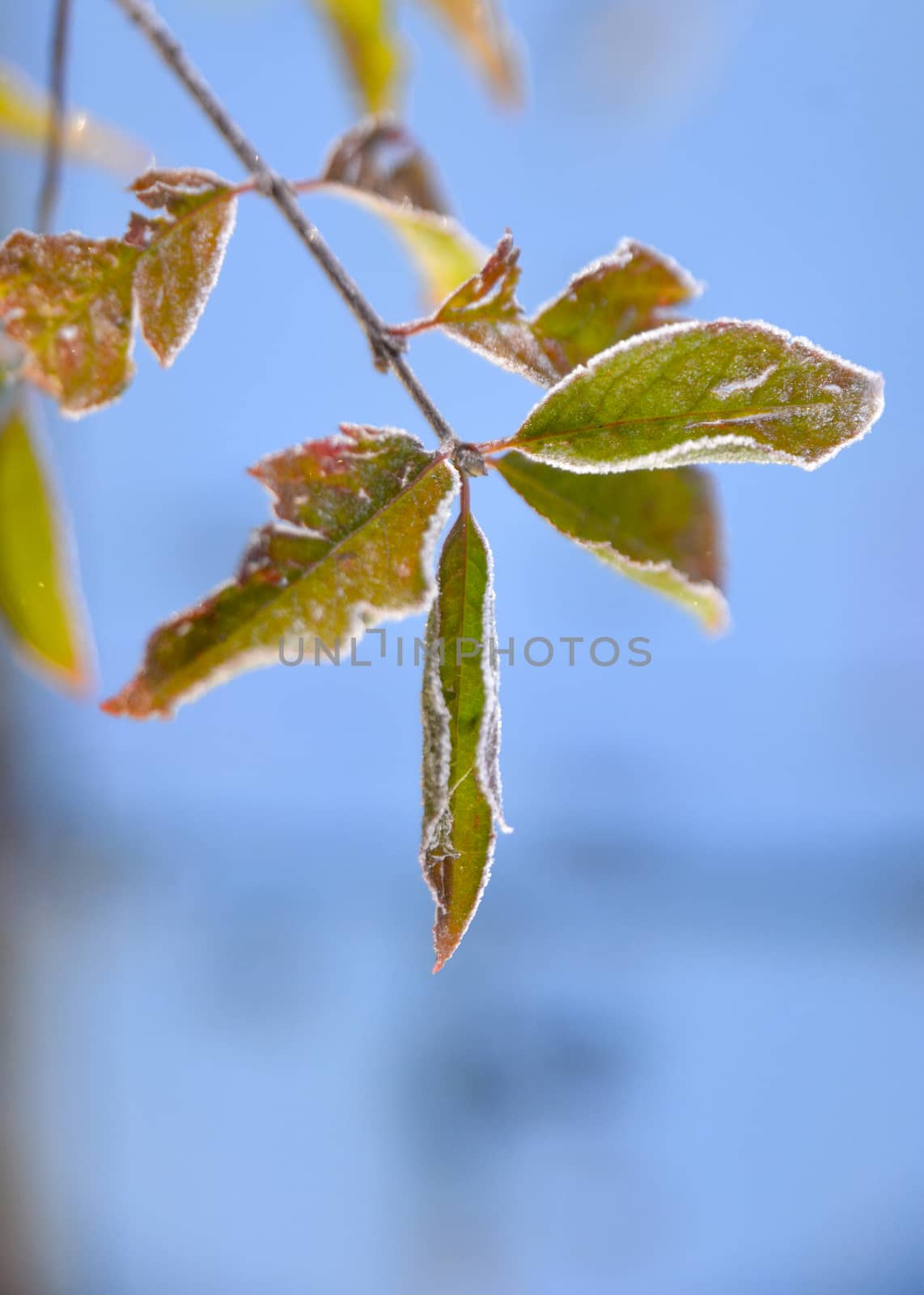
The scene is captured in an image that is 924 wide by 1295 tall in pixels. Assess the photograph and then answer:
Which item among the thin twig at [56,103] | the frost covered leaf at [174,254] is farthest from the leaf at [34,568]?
the frost covered leaf at [174,254]

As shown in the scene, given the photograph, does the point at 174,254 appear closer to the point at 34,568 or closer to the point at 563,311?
the point at 563,311

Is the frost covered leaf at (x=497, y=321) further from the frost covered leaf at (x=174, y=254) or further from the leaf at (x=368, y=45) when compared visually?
the leaf at (x=368, y=45)

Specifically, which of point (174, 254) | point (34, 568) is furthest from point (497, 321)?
point (34, 568)

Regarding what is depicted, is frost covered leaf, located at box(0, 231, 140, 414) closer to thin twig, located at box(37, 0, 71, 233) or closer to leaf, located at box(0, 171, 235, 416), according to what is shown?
leaf, located at box(0, 171, 235, 416)

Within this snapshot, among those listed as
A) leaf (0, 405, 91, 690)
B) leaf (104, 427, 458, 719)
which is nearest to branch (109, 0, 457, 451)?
leaf (104, 427, 458, 719)

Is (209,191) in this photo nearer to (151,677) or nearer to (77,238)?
(77,238)

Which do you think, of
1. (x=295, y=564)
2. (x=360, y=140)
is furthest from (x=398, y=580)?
(x=360, y=140)
